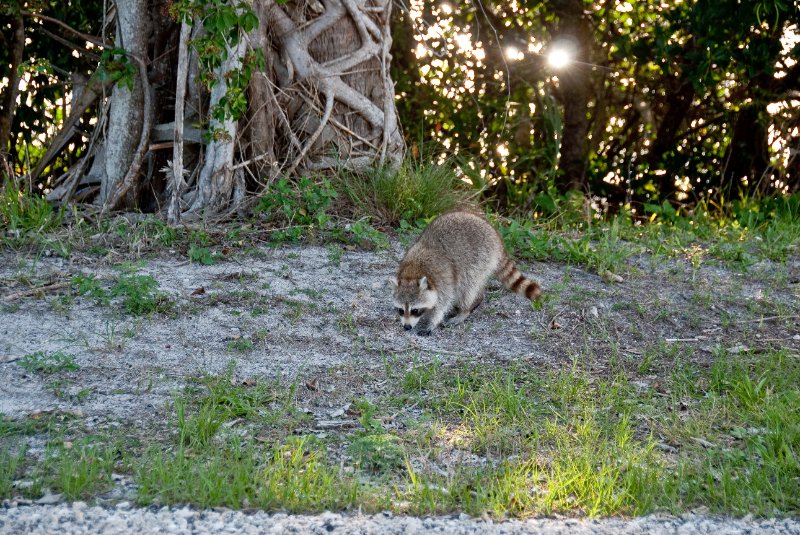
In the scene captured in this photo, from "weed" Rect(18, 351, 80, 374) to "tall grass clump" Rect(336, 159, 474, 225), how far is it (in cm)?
296

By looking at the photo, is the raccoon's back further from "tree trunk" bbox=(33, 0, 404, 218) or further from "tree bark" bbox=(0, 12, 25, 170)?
"tree bark" bbox=(0, 12, 25, 170)

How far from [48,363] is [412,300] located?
6.67 feet

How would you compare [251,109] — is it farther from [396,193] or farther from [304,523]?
[304,523]

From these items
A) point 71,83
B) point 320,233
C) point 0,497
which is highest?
point 71,83

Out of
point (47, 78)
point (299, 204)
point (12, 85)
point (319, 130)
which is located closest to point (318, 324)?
point (299, 204)

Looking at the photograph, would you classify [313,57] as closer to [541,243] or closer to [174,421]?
[541,243]

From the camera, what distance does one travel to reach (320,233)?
6.89 meters

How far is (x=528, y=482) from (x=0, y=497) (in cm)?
193

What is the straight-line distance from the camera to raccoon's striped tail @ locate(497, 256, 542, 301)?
6.02 m

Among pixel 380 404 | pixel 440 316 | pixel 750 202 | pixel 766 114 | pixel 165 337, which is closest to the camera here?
pixel 380 404

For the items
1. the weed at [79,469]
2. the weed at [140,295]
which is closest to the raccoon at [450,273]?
the weed at [140,295]

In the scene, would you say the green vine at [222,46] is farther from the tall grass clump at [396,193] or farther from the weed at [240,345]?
the weed at [240,345]

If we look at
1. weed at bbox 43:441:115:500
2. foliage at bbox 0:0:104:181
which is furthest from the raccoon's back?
foliage at bbox 0:0:104:181

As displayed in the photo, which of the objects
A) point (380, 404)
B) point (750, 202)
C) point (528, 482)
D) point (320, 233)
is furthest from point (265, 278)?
point (750, 202)
